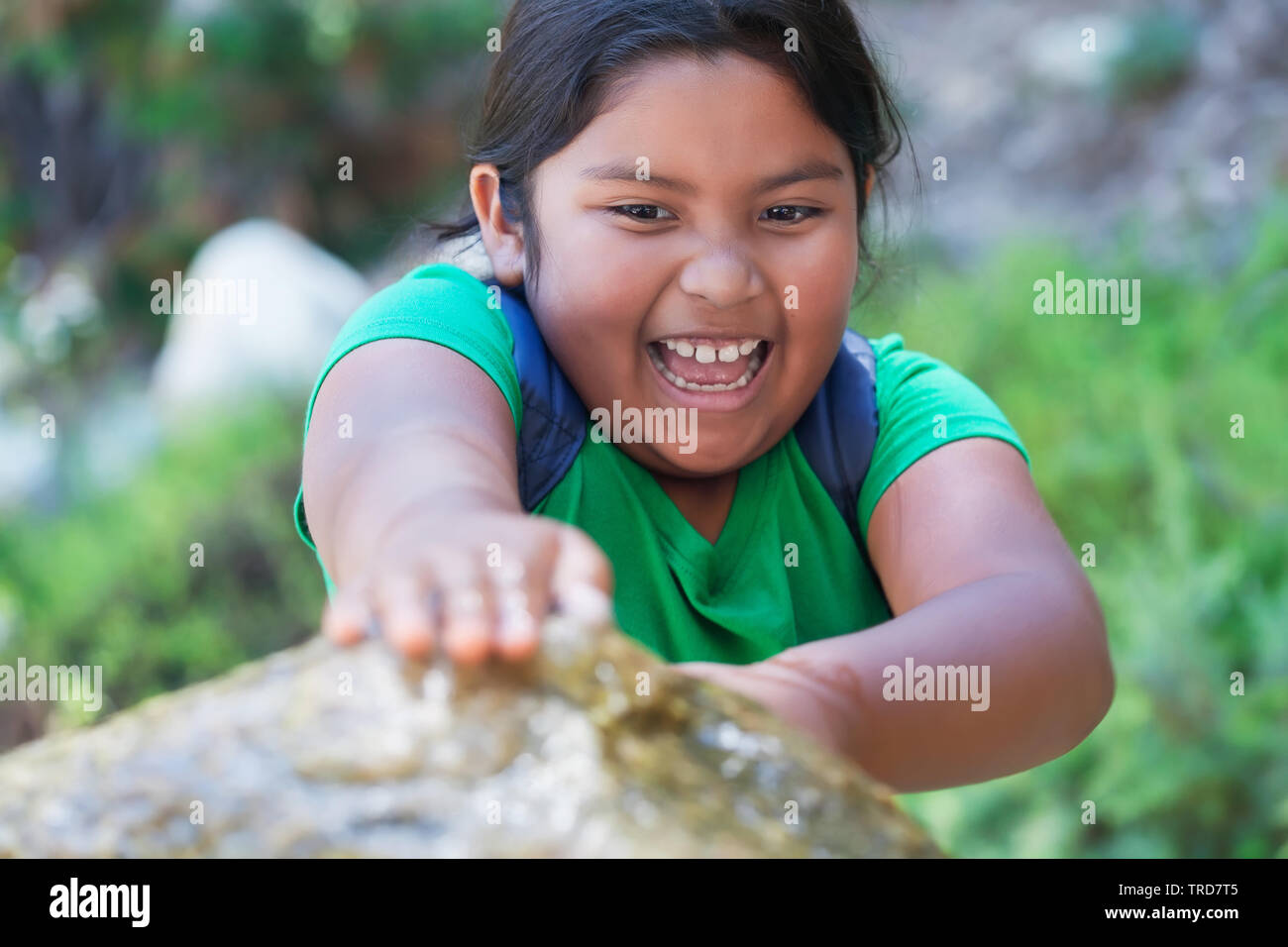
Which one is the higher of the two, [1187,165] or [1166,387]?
[1187,165]

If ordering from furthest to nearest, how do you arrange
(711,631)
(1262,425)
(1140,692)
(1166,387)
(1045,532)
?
(1166,387) < (1262,425) < (1140,692) < (711,631) < (1045,532)

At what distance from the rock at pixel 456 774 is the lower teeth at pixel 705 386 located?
0.84 metres

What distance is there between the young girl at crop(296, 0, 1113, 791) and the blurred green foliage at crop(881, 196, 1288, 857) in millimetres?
1201

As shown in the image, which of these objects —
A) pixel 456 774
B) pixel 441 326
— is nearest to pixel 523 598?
pixel 456 774

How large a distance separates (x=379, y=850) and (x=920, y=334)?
4.73 metres

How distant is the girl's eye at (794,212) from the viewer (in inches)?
76.4

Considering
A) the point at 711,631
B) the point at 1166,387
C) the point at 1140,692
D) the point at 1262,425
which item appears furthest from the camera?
the point at 1166,387

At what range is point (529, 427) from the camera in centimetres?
197

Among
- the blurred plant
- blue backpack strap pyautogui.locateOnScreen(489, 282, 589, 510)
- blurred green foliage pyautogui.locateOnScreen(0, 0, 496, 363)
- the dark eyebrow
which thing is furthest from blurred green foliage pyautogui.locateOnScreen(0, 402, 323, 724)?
the blurred plant

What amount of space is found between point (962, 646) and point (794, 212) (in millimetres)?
678

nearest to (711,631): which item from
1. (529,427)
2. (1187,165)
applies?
(529,427)

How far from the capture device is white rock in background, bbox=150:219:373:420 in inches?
238

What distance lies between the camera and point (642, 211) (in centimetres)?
191

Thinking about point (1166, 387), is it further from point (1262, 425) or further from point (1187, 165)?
point (1187, 165)
